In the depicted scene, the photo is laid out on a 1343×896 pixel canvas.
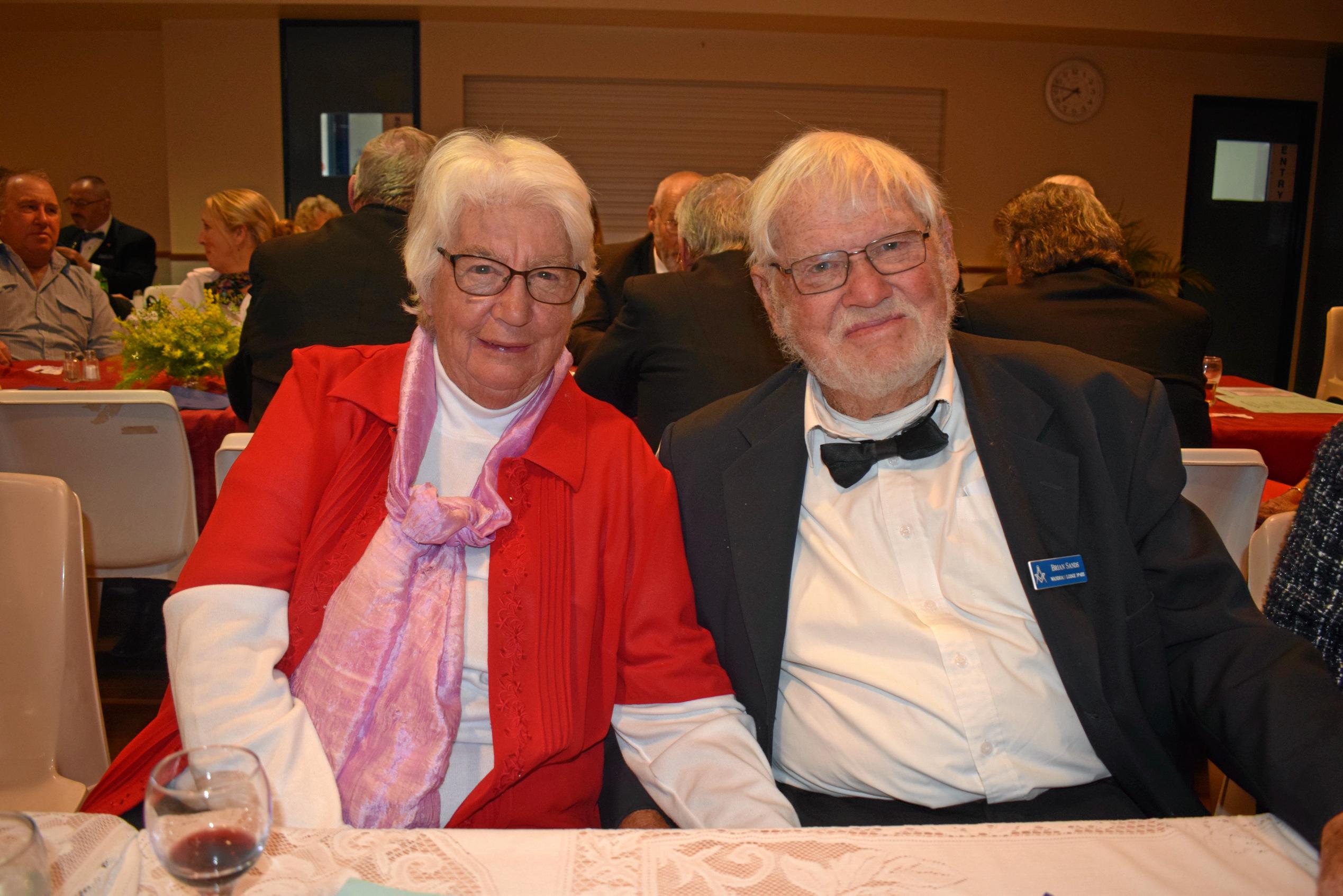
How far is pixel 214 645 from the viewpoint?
136cm

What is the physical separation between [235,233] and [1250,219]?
914cm

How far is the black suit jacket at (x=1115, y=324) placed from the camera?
287 centimetres

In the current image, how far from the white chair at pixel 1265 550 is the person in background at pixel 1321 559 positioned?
29 cm

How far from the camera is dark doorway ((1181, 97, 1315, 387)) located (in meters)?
9.03

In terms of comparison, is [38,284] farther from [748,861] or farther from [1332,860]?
[1332,860]

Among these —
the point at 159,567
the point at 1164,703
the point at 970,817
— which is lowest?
the point at 159,567

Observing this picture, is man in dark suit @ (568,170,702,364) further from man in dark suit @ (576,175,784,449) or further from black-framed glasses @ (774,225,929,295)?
black-framed glasses @ (774,225,929,295)

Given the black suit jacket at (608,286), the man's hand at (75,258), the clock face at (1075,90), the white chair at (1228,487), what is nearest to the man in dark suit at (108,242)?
the man's hand at (75,258)

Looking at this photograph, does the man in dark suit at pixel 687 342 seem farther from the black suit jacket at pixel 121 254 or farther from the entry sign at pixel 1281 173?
the entry sign at pixel 1281 173

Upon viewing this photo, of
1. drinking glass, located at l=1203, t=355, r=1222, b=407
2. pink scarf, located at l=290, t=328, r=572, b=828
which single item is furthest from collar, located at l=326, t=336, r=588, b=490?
drinking glass, located at l=1203, t=355, r=1222, b=407

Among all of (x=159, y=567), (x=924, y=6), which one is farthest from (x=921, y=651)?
(x=924, y=6)

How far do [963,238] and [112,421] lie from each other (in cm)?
779

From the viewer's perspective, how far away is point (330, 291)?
331 cm

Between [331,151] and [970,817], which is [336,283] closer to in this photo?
[970,817]
